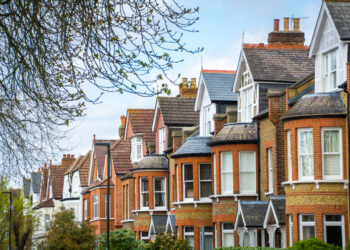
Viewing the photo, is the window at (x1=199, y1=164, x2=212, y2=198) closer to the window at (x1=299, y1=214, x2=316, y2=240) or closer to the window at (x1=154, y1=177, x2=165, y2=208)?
the window at (x1=154, y1=177, x2=165, y2=208)

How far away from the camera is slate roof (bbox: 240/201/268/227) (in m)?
33.1

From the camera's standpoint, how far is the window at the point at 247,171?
36.3 meters

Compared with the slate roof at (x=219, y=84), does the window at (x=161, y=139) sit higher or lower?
lower

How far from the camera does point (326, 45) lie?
30641 millimetres

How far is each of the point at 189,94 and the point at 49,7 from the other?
38681 millimetres

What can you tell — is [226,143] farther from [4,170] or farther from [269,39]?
[4,170]

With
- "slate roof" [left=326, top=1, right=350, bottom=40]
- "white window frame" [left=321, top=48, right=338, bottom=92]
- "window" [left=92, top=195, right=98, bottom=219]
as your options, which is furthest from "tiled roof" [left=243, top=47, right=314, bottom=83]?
"window" [left=92, top=195, right=98, bottom=219]

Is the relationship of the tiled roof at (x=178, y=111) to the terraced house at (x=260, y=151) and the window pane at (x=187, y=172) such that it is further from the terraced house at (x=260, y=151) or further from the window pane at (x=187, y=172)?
the window pane at (x=187, y=172)

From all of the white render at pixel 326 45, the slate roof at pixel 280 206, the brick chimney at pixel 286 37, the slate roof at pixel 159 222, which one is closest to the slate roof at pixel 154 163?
the slate roof at pixel 159 222

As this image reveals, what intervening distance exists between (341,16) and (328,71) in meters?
2.16

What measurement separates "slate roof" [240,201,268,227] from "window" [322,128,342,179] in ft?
16.8

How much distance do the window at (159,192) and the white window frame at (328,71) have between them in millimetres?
21060

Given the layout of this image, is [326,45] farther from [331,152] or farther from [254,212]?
[254,212]

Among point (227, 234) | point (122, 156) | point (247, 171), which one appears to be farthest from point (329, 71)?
point (122, 156)
